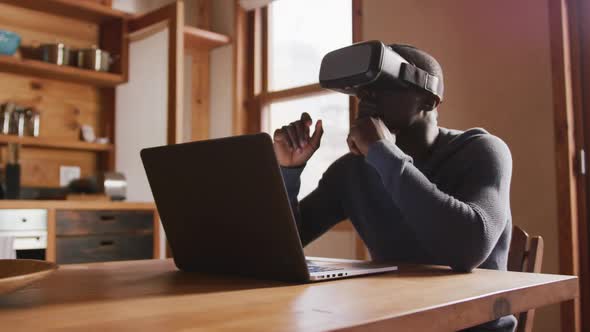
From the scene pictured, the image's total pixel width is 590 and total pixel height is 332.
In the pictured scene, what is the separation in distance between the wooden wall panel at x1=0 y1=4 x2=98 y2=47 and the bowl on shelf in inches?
8.3

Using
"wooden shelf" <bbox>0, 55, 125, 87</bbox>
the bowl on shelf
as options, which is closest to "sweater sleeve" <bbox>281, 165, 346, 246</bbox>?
"wooden shelf" <bbox>0, 55, 125, 87</bbox>

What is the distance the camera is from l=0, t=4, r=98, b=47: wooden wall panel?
346 centimetres

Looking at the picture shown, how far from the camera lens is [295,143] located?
1.29 metres

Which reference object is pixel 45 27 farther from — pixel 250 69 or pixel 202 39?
pixel 250 69

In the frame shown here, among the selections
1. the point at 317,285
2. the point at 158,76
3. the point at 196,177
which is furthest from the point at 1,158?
the point at 317,285

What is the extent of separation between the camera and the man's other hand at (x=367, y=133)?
116cm

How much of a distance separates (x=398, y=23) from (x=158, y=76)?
5.39 feet

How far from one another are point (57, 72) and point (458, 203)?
2952mm

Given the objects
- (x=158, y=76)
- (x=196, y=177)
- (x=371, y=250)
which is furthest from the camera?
(x=158, y=76)

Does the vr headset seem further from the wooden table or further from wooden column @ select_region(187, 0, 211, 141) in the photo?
wooden column @ select_region(187, 0, 211, 141)

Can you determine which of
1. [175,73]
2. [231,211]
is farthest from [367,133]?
[175,73]

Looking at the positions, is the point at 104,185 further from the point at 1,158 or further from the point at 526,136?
the point at 526,136

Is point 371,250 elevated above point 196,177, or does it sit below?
below

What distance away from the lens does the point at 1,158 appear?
3359mm
